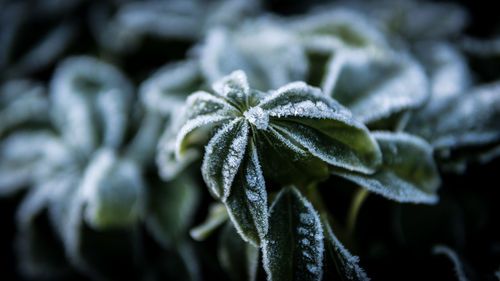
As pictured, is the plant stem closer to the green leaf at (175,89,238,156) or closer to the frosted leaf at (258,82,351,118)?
the frosted leaf at (258,82,351,118)

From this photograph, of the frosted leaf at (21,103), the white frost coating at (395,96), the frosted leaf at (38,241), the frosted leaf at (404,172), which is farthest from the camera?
the frosted leaf at (21,103)

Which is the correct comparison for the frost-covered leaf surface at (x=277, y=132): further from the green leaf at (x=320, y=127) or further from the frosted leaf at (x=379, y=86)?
the frosted leaf at (x=379, y=86)

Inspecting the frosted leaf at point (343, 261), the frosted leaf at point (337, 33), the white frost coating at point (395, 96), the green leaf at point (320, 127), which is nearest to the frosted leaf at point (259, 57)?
the frosted leaf at point (337, 33)

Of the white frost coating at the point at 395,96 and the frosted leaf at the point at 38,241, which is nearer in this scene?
the white frost coating at the point at 395,96

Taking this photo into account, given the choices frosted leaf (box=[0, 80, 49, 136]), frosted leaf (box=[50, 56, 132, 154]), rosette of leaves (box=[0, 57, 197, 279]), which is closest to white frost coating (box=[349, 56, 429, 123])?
rosette of leaves (box=[0, 57, 197, 279])

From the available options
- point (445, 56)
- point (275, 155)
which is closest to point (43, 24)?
point (275, 155)

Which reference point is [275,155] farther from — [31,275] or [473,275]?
[31,275]

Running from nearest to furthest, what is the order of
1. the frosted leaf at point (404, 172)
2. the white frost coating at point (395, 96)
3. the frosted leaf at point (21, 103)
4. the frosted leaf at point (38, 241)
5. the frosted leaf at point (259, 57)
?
Answer: the frosted leaf at point (404, 172) < the white frost coating at point (395, 96) < the frosted leaf at point (259, 57) < the frosted leaf at point (38, 241) < the frosted leaf at point (21, 103)
